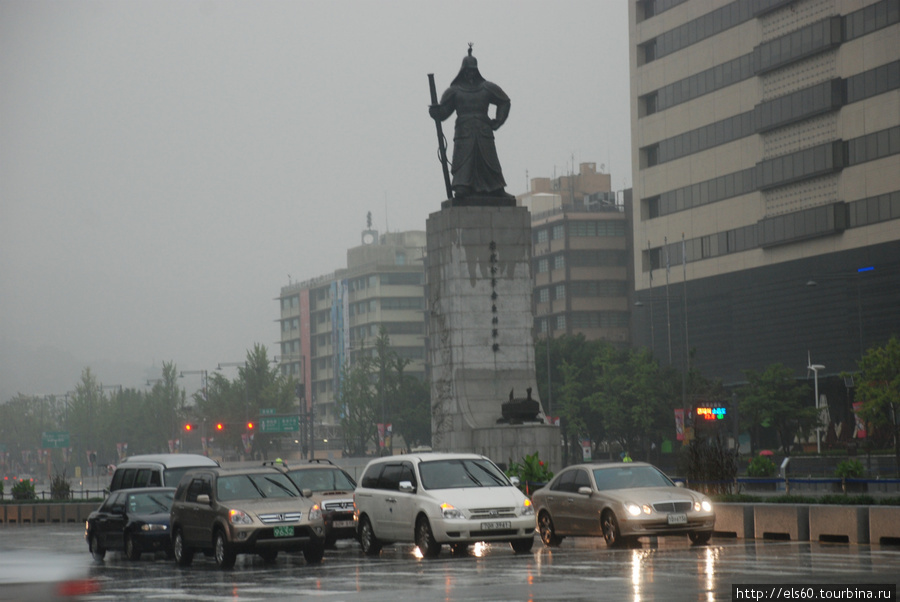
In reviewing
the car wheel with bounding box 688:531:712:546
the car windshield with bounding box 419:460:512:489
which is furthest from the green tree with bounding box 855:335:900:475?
the car windshield with bounding box 419:460:512:489

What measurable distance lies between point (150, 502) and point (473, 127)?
21.4 m

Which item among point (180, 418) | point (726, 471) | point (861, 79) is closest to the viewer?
point (726, 471)

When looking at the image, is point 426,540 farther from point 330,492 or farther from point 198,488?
point 330,492

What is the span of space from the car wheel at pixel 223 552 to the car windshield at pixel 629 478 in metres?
6.07

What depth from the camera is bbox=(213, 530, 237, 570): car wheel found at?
71.1 ft

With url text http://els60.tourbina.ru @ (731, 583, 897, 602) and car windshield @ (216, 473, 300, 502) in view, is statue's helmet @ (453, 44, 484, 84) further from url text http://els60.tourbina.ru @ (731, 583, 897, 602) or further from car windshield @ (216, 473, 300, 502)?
url text http://els60.tourbina.ru @ (731, 583, 897, 602)

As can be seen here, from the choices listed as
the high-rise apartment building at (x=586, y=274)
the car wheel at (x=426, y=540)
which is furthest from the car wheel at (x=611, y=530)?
the high-rise apartment building at (x=586, y=274)

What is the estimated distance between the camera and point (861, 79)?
7975 centimetres

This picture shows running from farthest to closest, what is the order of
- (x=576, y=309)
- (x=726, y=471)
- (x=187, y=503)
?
(x=576, y=309) < (x=726, y=471) < (x=187, y=503)

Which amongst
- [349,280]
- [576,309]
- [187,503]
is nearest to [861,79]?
[576,309]

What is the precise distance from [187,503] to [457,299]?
20.6m

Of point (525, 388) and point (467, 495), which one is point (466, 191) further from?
point (467, 495)

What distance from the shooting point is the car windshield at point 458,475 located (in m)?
22.8

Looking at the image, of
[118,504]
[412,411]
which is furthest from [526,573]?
[412,411]
